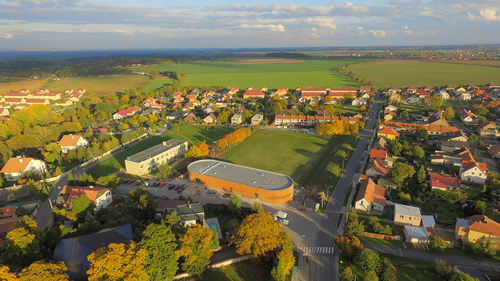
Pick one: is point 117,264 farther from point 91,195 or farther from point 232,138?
point 232,138

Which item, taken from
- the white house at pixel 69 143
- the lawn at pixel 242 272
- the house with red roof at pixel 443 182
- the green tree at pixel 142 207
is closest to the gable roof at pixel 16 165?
the white house at pixel 69 143

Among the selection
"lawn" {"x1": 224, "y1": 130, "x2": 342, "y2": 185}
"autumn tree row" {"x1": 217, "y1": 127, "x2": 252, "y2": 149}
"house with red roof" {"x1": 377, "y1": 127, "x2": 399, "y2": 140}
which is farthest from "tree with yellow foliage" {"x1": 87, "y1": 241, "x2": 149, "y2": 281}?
"house with red roof" {"x1": 377, "y1": 127, "x2": 399, "y2": 140}

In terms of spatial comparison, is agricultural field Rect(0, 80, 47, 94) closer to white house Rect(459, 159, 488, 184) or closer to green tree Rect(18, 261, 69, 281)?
green tree Rect(18, 261, 69, 281)

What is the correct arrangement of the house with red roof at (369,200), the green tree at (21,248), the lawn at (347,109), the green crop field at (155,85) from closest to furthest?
the green tree at (21,248) < the house with red roof at (369,200) < the lawn at (347,109) < the green crop field at (155,85)

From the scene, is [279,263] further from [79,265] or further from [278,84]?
[278,84]

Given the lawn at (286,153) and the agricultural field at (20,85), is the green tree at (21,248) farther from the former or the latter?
the agricultural field at (20,85)
